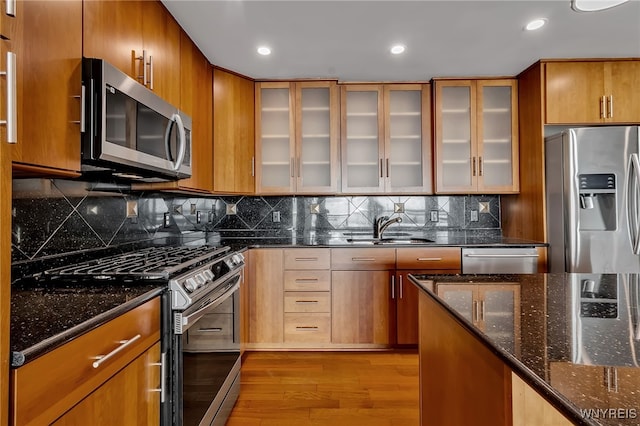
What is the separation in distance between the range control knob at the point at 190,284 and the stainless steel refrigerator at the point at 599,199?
8.64 feet

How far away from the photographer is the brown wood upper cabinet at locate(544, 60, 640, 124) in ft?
9.26

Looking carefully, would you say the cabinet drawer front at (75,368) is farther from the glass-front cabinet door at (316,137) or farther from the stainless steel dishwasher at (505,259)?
the stainless steel dishwasher at (505,259)

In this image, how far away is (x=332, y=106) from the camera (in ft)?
10.5

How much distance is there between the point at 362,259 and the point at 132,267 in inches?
71.9

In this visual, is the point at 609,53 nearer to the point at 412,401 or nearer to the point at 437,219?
the point at 437,219

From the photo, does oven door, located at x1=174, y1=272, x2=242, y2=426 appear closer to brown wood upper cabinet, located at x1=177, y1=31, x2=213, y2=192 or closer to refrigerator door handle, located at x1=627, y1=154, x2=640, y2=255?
brown wood upper cabinet, located at x1=177, y1=31, x2=213, y2=192

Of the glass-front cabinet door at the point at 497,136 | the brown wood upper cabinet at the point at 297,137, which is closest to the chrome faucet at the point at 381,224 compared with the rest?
the brown wood upper cabinet at the point at 297,137

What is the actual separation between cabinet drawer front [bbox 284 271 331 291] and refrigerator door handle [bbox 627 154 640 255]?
2.21m

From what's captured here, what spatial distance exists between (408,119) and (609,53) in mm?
1563

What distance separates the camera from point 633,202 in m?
2.51

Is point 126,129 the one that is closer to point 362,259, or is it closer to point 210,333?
point 210,333

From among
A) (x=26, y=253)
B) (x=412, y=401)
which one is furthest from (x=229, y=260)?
(x=412, y=401)

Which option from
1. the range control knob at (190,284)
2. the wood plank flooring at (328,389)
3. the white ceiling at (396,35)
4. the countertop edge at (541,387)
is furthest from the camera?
the white ceiling at (396,35)

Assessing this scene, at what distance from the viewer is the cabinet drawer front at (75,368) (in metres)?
0.70
